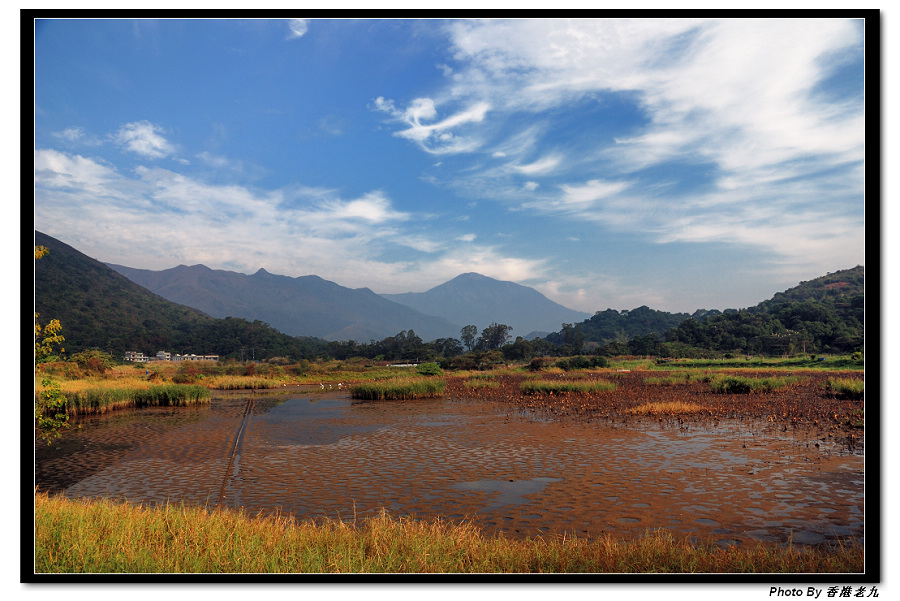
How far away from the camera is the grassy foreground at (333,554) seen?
5.49 meters

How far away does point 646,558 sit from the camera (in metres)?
5.86

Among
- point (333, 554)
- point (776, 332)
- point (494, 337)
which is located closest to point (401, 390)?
point (333, 554)

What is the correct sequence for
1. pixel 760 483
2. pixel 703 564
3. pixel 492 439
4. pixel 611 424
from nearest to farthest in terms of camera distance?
pixel 703 564 → pixel 760 483 → pixel 492 439 → pixel 611 424

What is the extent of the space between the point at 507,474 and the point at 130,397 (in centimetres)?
2546

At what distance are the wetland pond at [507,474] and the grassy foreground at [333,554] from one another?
6.04 feet

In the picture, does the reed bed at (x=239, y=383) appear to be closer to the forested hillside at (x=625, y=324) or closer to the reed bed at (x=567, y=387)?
the reed bed at (x=567, y=387)

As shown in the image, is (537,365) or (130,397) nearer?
(130,397)

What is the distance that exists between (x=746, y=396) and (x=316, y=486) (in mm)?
23965

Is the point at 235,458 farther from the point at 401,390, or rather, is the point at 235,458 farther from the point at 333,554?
the point at 401,390

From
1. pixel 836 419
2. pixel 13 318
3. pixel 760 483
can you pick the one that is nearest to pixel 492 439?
pixel 760 483

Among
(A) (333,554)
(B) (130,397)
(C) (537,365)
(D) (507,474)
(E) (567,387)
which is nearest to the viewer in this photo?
(A) (333,554)

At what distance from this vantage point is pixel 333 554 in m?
5.88
